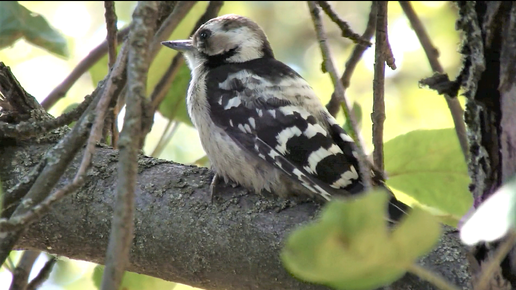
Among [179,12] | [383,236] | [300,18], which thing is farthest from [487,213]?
[300,18]

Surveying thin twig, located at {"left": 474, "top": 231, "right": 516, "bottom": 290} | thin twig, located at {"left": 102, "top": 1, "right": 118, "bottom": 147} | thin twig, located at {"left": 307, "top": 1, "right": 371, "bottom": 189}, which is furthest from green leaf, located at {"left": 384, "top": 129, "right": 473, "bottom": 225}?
thin twig, located at {"left": 474, "top": 231, "right": 516, "bottom": 290}

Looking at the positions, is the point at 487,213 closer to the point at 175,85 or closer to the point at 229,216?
the point at 229,216

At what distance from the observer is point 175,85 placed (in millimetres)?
2414

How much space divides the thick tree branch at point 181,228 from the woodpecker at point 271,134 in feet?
0.45

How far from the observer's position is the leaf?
644 mm

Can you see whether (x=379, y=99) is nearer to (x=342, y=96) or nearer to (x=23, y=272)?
(x=342, y=96)

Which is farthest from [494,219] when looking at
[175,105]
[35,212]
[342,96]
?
[175,105]

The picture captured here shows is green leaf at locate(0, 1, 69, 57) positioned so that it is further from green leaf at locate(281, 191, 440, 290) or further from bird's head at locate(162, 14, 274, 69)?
green leaf at locate(281, 191, 440, 290)

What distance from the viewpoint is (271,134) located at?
5.81ft

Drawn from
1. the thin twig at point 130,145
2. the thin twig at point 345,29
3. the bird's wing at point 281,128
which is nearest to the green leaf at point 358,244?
the thin twig at point 130,145

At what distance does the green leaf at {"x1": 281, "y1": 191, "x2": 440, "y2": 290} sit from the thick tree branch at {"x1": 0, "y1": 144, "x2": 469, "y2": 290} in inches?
21.7

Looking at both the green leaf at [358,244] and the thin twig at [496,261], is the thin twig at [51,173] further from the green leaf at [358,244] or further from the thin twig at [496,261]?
the thin twig at [496,261]

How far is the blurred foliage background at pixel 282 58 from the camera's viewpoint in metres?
2.79

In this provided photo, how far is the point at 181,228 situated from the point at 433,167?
858 mm
